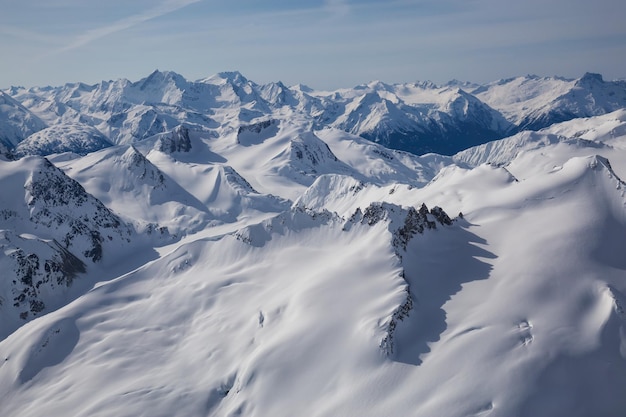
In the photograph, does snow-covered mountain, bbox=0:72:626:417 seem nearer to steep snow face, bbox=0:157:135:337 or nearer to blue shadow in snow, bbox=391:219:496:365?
blue shadow in snow, bbox=391:219:496:365

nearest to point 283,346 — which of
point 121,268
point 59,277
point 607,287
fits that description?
point 607,287

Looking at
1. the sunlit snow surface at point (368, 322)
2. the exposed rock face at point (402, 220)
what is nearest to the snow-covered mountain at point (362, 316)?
the sunlit snow surface at point (368, 322)

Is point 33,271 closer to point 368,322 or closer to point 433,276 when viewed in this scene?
point 368,322

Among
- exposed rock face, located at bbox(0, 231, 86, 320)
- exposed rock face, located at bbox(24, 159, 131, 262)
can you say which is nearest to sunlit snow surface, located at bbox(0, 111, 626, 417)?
exposed rock face, located at bbox(0, 231, 86, 320)

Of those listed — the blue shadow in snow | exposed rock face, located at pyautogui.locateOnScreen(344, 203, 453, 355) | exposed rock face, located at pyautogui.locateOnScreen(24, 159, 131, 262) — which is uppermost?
exposed rock face, located at pyautogui.locateOnScreen(344, 203, 453, 355)

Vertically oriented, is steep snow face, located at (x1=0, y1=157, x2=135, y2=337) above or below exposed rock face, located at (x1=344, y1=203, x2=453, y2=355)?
below

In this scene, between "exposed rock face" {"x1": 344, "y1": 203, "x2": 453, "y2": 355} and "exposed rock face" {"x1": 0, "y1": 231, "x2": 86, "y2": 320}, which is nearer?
"exposed rock face" {"x1": 344, "y1": 203, "x2": 453, "y2": 355}

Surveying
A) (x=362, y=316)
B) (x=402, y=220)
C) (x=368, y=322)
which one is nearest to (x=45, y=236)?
(x=402, y=220)

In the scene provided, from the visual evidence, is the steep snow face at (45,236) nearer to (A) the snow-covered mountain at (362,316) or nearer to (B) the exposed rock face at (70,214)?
(B) the exposed rock face at (70,214)

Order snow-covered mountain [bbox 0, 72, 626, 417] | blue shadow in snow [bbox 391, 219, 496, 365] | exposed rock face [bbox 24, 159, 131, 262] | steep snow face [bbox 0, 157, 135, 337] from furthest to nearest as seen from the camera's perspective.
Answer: exposed rock face [bbox 24, 159, 131, 262], steep snow face [bbox 0, 157, 135, 337], blue shadow in snow [bbox 391, 219, 496, 365], snow-covered mountain [bbox 0, 72, 626, 417]
